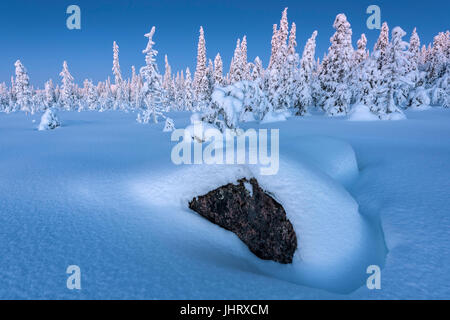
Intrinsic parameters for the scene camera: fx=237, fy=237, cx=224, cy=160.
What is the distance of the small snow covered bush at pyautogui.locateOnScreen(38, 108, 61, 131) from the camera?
22.2 m

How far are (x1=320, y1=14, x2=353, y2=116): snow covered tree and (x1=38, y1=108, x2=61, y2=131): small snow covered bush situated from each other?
29283mm

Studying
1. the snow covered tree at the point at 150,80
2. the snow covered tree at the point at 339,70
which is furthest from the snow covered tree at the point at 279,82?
the snow covered tree at the point at 150,80

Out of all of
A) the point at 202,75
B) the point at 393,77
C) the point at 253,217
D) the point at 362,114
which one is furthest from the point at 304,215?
the point at 202,75

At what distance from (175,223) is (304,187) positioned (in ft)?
9.52

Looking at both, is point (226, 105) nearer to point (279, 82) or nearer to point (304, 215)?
point (304, 215)

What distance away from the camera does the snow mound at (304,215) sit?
4.34m

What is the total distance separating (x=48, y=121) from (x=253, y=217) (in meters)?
24.8

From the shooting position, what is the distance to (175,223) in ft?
16.3

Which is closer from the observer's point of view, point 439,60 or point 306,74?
point 306,74

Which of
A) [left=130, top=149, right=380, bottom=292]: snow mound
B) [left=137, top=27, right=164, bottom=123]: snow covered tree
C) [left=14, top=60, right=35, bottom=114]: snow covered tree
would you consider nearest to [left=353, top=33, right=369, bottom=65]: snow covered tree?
[left=137, top=27, right=164, bottom=123]: snow covered tree

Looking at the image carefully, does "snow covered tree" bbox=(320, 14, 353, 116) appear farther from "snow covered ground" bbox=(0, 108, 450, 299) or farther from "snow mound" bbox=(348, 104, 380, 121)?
"snow covered ground" bbox=(0, 108, 450, 299)

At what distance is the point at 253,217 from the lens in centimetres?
528

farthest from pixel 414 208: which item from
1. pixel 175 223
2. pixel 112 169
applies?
pixel 112 169

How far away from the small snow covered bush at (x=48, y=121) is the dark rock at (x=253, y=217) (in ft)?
76.6
